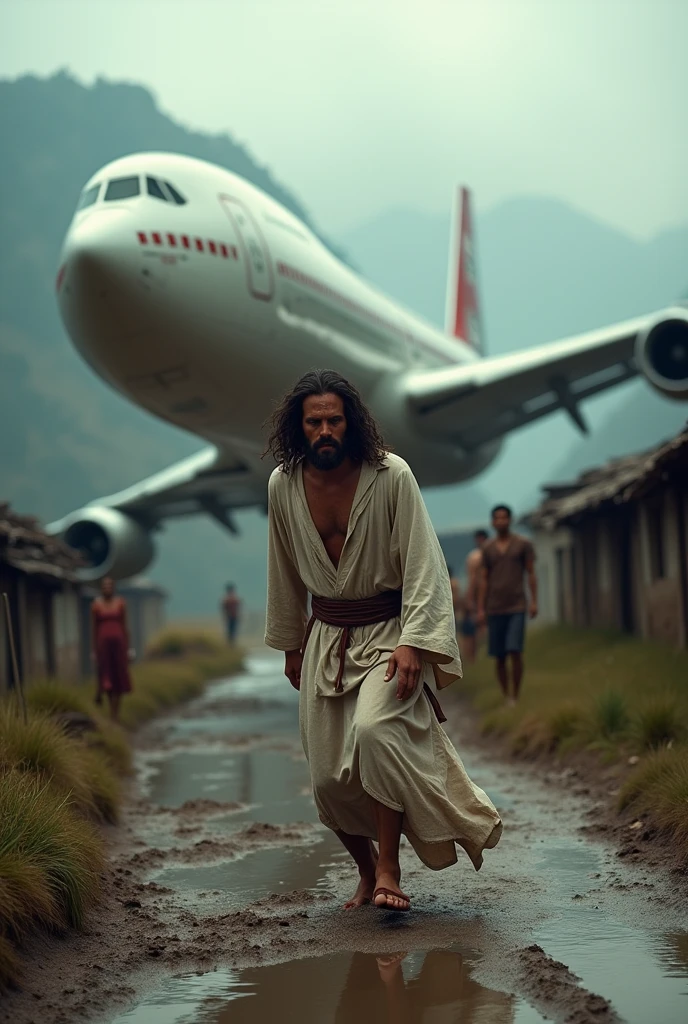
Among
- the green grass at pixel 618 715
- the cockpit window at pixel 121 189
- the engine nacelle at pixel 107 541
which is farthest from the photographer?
the engine nacelle at pixel 107 541

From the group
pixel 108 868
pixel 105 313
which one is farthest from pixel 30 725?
pixel 105 313

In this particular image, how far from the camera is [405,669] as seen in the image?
454cm

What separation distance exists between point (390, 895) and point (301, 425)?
5.74 feet

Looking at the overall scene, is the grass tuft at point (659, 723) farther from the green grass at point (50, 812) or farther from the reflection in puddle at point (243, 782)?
the green grass at point (50, 812)

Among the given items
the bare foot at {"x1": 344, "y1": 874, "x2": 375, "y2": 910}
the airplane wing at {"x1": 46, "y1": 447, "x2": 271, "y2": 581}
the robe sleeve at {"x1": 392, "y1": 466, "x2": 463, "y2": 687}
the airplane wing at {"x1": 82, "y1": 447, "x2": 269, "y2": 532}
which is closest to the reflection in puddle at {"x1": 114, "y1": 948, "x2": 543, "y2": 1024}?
the bare foot at {"x1": 344, "y1": 874, "x2": 375, "y2": 910}

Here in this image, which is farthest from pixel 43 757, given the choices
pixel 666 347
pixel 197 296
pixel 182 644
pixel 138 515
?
pixel 182 644

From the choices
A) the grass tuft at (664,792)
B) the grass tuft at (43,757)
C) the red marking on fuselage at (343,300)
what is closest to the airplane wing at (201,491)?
the red marking on fuselage at (343,300)

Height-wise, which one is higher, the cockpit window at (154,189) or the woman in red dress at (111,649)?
the cockpit window at (154,189)

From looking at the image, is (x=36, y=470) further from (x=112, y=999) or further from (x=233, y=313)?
(x=112, y=999)

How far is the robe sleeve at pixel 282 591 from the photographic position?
5.00 metres

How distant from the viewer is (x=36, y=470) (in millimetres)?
102062

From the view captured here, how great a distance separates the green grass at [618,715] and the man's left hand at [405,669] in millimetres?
1366

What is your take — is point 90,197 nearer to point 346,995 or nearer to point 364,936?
point 364,936

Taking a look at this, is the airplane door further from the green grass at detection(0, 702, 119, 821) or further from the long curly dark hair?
the long curly dark hair
